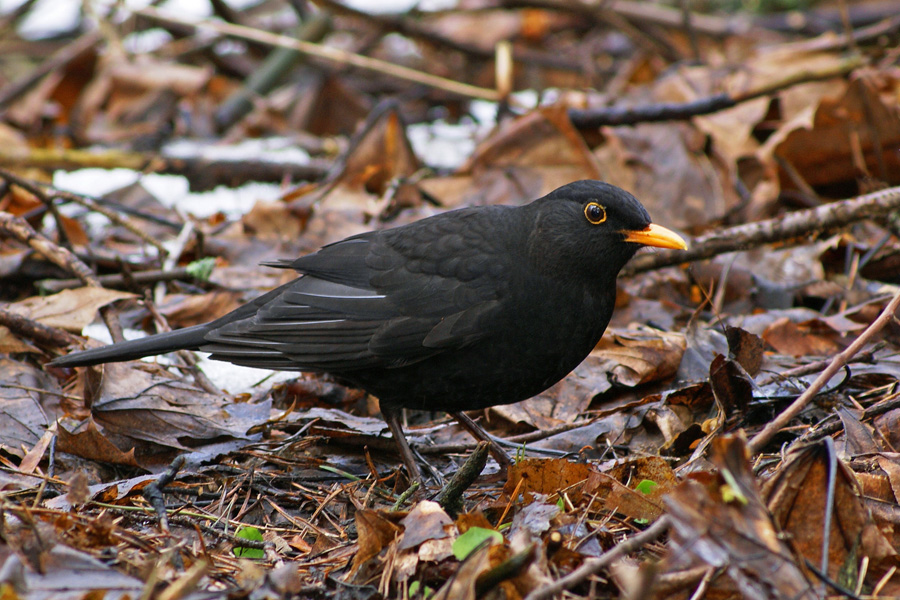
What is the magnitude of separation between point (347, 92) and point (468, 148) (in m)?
1.50

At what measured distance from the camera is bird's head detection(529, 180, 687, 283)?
129 inches

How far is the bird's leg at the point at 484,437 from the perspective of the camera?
3346mm

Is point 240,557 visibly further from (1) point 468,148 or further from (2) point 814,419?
(1) point 468,148

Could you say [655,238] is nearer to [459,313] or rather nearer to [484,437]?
[459,313]

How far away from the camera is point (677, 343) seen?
3631 mm

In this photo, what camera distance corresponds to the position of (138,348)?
3.30 metres

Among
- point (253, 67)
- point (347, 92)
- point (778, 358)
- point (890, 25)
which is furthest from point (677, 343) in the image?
point (253, 67)

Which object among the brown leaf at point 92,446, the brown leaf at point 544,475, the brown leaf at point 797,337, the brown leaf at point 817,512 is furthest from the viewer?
the brown leaf at point 797,337

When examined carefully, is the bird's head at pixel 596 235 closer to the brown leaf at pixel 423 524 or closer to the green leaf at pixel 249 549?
the brown leaf at pixel 423 524

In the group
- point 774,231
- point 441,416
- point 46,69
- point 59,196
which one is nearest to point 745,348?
point 774,231

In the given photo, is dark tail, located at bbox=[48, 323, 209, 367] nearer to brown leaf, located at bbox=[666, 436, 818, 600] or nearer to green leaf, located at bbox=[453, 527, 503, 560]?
green leaf, located at bbox=[453, 527, 503, 560]

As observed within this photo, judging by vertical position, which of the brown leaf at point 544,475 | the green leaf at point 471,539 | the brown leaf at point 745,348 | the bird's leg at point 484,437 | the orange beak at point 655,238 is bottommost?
the bird's leg at point 484,437

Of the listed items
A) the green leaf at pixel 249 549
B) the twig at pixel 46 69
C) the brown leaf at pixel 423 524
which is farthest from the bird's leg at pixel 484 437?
the twig at pixel 46 69

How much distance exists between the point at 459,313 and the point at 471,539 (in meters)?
1.16
